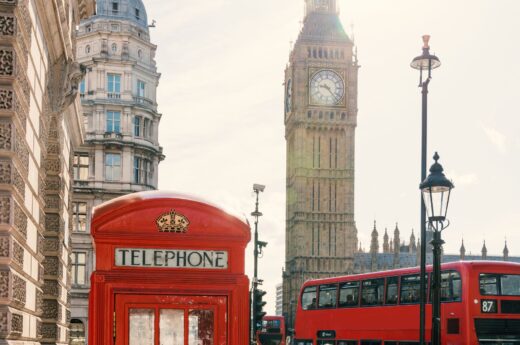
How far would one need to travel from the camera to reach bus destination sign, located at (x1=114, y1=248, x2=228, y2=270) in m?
8.83

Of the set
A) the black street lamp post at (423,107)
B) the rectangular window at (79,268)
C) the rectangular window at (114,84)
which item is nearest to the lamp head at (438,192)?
the black street lamp post at (423,107)

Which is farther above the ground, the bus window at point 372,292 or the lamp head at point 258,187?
the lamp head at point 258,187

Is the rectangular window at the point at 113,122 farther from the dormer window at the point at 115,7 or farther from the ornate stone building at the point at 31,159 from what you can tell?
the ornate stone building at the point at 31,159

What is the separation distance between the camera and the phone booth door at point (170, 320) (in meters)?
8.70

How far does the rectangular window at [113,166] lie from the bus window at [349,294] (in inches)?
810

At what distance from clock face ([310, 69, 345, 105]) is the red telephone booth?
89.9 m

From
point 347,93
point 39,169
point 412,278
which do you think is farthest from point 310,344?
point 347,93

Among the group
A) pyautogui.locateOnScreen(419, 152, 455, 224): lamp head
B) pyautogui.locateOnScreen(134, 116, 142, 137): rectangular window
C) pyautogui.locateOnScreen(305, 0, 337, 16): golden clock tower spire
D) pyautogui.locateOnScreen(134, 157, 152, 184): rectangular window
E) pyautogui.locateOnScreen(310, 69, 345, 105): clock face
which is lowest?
pyautogui.locateOnScreen(419, 152, 455, 224): lamp head

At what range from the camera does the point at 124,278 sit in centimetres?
871

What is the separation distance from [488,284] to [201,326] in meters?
13.6

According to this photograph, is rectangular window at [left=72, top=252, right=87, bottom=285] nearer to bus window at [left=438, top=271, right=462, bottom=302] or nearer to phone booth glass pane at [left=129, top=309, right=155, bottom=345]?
bus window at [left=438, top=271, right=462, bottom=302]

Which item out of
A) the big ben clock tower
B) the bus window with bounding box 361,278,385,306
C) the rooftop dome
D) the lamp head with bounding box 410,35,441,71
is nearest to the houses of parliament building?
the big ben clock tower

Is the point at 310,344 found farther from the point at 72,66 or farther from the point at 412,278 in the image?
the point at 72,66

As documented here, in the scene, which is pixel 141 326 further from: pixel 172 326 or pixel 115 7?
pixel 115 7
